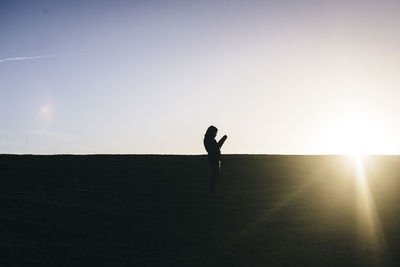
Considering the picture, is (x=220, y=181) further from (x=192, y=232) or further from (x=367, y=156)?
(x=367, y=156)

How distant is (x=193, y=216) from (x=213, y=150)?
4026 mm

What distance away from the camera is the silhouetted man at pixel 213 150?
1800 centimetres

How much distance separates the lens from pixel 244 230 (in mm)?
13352

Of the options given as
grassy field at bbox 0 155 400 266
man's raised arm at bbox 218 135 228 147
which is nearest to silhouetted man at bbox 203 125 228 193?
man's raised arm at bbox 218 135 228 147

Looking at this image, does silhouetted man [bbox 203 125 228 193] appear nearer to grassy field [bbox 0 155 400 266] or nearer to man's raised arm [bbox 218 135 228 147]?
man's raised arm [bbox 218 135 228 147]

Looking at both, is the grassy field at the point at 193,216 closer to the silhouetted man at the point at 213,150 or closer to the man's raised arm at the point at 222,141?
the silhouetted man at the point at 213,150

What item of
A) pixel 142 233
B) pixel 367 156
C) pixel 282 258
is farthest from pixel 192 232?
pixel 367 156

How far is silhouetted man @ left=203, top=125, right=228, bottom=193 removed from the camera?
18000mm

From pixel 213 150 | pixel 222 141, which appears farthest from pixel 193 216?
pixel 222 141

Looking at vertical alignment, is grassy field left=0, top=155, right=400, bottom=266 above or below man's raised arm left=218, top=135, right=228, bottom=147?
below

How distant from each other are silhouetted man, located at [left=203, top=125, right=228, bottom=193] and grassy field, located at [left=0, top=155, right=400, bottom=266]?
0.70 m

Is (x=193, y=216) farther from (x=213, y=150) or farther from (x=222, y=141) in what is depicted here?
(x=222, y=141)

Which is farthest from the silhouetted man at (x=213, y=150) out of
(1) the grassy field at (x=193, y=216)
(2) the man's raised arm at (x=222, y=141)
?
(1) the grassy field at (x=193, y=216)

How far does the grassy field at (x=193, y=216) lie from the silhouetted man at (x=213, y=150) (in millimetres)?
697
